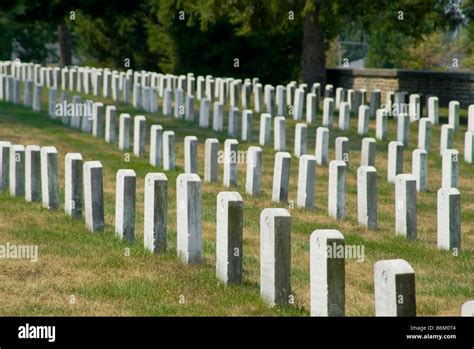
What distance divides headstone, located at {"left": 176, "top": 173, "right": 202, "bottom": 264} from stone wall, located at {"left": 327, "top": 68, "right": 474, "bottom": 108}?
2374 cm

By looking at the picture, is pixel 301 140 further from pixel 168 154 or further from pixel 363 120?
pixel 363 120

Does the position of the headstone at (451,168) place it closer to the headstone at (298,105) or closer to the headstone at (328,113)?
the headstone at (328,113)

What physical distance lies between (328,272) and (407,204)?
496 centimetres

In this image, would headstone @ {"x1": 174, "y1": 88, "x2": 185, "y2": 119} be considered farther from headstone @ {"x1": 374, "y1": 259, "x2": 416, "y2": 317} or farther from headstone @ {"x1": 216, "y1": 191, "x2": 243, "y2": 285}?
headstone @ {"x1": 374, "y1": 259, "x2": 416, "y2": 317}

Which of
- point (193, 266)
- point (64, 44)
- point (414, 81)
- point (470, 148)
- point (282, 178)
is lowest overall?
point (193, 266)

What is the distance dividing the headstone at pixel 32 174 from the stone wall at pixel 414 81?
68.9 ft

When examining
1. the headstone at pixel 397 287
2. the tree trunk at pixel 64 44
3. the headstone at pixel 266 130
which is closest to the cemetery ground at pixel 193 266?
the headstone at pixel 397 287

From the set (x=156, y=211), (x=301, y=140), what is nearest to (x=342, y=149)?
(x=301, y=140)

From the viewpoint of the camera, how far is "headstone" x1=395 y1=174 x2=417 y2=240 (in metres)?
14.0

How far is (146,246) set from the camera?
12.6 metres

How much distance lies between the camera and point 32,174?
1538 centimetres

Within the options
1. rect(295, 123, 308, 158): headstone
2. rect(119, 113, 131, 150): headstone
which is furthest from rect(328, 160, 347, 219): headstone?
rect(119, 113, 131, 150): headstone

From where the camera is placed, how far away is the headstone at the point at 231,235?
10859 millimetres

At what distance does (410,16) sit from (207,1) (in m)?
5.45
